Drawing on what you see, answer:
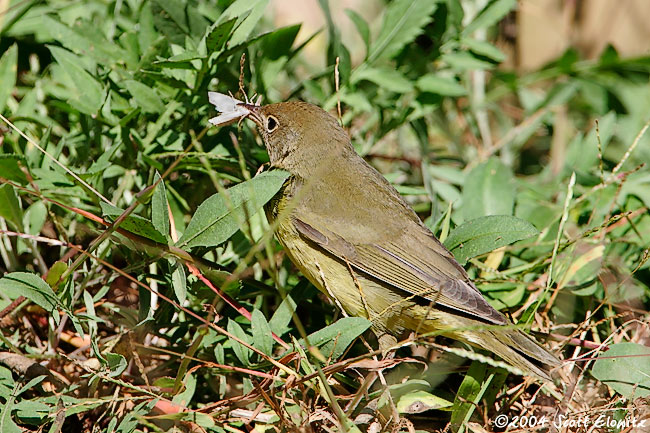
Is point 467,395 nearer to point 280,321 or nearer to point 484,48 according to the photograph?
point 280,321

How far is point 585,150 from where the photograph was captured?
4.13m

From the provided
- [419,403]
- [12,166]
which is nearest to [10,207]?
[12,166]

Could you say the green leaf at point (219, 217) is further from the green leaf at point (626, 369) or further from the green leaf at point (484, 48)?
the green leaf at point (484, 48)

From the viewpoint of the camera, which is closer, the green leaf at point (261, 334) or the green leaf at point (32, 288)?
the green leaf at point (32, 288)

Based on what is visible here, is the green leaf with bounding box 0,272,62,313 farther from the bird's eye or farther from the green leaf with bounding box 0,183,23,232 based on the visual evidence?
the bird's eye

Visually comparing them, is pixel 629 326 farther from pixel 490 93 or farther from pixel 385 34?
pixel 490 93

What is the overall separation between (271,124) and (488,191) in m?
1.18

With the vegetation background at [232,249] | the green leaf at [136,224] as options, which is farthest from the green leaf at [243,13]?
the green leaf at [136,224]

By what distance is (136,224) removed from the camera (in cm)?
265

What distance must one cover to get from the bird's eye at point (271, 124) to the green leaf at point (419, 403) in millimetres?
1445

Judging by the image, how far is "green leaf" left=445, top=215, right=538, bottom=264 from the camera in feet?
9.87

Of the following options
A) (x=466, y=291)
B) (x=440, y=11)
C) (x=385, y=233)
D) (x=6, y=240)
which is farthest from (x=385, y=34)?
(x=6, y=240)

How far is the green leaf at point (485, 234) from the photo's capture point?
118 inches

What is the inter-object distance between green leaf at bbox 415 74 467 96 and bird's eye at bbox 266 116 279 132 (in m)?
1.03
